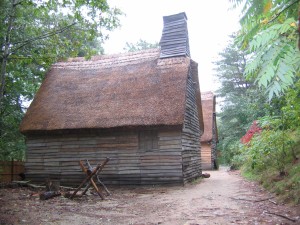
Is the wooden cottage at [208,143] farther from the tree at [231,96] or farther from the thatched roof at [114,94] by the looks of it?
the thatched roof at [114,94]

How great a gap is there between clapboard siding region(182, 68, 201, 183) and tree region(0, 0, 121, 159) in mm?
5404

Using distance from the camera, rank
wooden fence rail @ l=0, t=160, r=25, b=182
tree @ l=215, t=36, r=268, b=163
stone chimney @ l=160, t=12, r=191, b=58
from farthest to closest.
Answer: tree @ l=215, t=36, r=268, b=163 → stone chimney @ l=160, t=12, r=191, b=58 → wooden fence rail @ l=0, t=160, r=25, b=182

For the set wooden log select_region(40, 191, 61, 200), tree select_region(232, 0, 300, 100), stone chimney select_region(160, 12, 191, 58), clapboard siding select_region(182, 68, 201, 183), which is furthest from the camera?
stone chimney select_region(160, 12, 191, 58)

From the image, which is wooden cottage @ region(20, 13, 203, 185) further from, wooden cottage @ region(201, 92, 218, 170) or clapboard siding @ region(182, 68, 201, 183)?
wooden cottage @ region(201, 92, 218, 170)

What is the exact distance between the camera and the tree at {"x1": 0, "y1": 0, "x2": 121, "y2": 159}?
10.6 meters

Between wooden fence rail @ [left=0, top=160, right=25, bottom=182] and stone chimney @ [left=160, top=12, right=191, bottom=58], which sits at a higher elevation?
stone chimney @ [left=160, top=12, right=191, bottom=58]

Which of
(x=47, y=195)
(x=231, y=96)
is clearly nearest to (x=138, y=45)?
(x=231, y=96)

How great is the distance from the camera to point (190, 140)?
48.8 ft

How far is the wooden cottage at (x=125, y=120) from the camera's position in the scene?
1273cm

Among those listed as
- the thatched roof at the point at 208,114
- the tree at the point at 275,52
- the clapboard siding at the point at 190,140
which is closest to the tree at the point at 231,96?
the thatched roof at the point at 208,114

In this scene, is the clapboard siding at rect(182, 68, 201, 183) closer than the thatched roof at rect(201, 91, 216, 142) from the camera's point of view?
Yes

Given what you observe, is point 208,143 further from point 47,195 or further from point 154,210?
point 154,210

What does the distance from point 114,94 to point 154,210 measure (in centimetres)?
778

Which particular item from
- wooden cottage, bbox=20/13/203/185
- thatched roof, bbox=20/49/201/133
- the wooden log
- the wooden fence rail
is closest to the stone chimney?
wooden cottage, bbox=20/13/203/185
